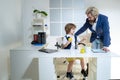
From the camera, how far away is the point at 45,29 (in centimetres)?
486

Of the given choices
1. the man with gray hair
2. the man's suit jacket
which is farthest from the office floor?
the man's suit jacket

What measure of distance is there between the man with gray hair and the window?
185 centimetres

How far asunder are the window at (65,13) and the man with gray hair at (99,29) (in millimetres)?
1850

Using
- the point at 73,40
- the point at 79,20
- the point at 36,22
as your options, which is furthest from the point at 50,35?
the point at 73,40

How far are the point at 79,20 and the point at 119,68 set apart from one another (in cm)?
227

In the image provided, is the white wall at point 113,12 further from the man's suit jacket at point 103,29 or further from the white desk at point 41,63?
the white desk at point 41,63

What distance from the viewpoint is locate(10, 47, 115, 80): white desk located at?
246cm

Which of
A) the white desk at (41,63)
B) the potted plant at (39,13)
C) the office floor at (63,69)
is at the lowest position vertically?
the office floor at (63,69)

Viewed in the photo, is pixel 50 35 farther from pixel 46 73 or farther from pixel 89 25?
pixel 46 73

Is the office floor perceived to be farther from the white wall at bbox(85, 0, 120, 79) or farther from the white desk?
the white wall at bbox(85, 0, 120, 79)

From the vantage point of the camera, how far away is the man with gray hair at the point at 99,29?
280 centimetres

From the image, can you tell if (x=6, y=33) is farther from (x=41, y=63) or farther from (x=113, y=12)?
(x=113, y=12)

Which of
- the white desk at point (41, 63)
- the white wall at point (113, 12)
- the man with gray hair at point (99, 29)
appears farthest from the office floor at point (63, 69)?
the white wall at point (113, 12)

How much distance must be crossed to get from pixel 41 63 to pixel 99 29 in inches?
43.2
